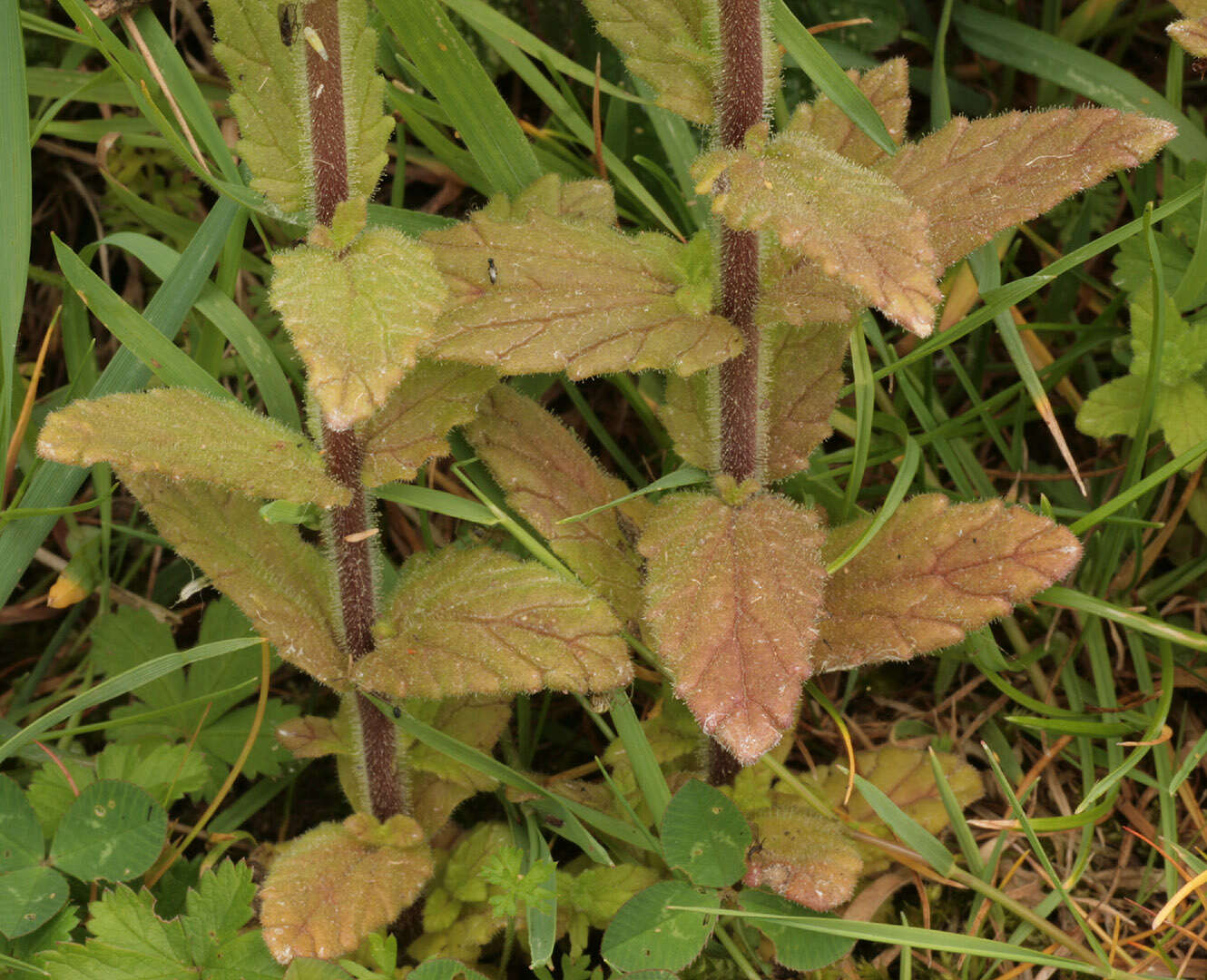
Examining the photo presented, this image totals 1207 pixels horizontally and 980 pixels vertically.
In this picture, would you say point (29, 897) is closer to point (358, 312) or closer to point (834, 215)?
point (358, 312)

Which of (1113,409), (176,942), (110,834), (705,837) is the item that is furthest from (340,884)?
(1113,409)

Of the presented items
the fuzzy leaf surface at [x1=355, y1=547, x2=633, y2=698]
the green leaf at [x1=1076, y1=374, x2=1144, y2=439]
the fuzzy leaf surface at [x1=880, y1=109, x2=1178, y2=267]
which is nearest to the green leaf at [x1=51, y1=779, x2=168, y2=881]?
the fuzzy leaf surface at [x1=355, y1=547, x2=633, y2=698]

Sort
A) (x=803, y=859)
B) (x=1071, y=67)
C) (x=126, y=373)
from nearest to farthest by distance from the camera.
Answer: (x=803, y=859) < (x=126, y=373) < (x=1071, y=67)

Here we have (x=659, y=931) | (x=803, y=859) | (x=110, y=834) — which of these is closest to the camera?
(x=659, y=931)

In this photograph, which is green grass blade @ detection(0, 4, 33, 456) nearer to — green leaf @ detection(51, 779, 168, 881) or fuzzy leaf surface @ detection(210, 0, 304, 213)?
fuzzy leaf surface @ detection(210, 0, 304, 213)

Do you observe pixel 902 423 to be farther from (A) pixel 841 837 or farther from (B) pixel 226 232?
(B) pixel 226 232

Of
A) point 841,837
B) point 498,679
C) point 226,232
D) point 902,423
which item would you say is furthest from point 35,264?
point 841,837

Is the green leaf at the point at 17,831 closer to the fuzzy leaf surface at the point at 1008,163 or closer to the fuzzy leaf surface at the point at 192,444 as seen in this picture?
the fuzzy leaf surface at the point at 192,444
